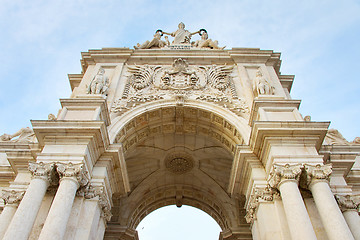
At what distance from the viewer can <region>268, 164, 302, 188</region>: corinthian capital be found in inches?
344

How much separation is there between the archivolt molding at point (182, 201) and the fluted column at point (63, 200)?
8.14m

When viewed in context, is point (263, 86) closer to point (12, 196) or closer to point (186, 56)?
point (186, 56)

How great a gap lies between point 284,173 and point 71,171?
6.08 meters

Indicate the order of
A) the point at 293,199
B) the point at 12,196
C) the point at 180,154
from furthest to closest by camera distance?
the point at 180,154 → the point at 12,196 → the point at 293,199

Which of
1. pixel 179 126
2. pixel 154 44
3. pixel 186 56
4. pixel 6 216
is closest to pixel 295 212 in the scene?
pixel 179 126

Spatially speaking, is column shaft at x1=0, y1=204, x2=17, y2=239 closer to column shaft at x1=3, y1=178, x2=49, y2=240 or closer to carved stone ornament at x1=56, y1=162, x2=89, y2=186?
column shaft at x1=3, y1=178, x2=49, y2=240

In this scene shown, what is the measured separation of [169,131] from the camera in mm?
14031

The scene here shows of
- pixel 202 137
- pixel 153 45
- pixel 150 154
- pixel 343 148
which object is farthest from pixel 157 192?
pixel 343 148

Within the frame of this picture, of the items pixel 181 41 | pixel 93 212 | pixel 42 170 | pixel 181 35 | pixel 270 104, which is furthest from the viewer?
pixel 181 35

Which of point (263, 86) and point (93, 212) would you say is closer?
point (93, 212)

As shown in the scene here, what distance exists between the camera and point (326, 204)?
8.12 metres

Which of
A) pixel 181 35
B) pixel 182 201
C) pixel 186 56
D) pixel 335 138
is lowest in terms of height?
pixel 335 138

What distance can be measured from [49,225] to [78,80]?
32.4ft

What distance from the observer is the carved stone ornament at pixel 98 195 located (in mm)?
9258
